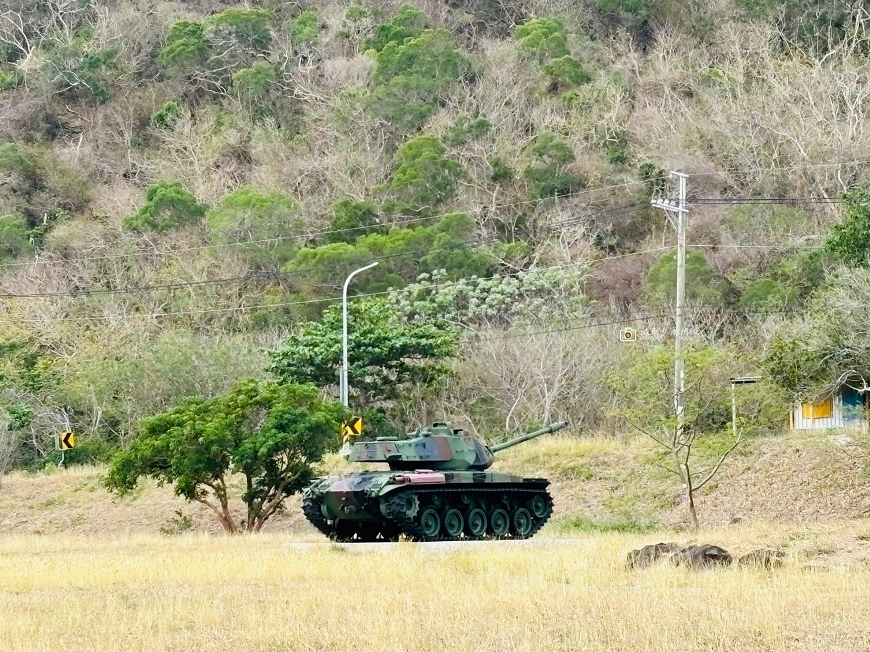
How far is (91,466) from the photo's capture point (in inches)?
1732

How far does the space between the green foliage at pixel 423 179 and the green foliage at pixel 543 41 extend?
1159cm

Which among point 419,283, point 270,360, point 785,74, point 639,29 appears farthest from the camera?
point 639,29

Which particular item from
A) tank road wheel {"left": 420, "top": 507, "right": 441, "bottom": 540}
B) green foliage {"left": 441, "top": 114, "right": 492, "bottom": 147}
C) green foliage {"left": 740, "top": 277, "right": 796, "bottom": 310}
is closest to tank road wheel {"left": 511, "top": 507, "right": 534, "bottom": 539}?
tank road wheel {"left": 420, "top": 507, "right": 441, "bottom": 540}

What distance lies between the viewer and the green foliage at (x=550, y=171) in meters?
60.3

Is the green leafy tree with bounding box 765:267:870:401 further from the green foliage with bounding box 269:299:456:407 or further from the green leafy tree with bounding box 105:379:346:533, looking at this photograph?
the green foliage with bounding box 269:299:456:407

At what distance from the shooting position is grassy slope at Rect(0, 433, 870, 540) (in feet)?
98.4

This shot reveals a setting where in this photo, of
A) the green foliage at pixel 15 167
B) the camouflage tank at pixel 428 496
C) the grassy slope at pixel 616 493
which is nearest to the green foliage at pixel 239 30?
the green foliage at pixel 15 167

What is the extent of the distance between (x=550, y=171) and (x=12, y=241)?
24.9 m

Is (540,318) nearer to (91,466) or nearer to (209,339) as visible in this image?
(209,339)

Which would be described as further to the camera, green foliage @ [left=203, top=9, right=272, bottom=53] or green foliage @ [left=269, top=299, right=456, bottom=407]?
green foliage @ [left=203, top=9, right=272, bottom=53]

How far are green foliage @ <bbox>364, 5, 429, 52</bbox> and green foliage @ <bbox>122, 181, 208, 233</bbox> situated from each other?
17.0 metres

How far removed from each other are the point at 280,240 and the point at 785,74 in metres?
23.5

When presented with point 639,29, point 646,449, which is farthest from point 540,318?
point 639,29

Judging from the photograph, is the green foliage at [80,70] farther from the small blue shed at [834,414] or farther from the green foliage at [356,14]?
the small blue shed at [834,414]
